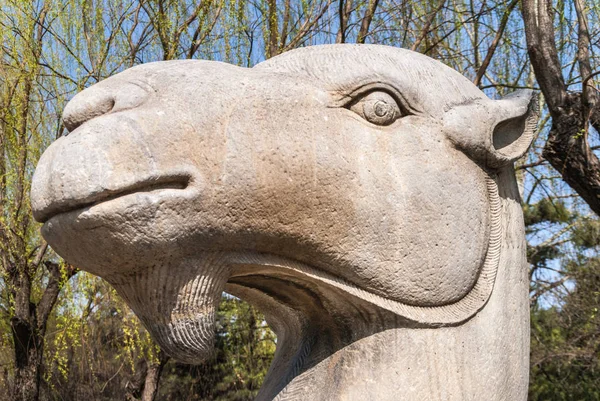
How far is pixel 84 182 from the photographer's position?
144 cm

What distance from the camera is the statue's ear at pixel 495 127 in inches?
70.2

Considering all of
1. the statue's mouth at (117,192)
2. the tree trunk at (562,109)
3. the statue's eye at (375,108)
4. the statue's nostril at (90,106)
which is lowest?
the statue's mouth at (117,192)

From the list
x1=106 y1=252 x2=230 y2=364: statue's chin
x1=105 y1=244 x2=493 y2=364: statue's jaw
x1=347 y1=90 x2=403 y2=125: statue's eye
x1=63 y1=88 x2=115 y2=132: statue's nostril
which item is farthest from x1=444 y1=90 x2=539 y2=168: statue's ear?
x1=63 y1=88 x2=115 y2=132: statue's nostril

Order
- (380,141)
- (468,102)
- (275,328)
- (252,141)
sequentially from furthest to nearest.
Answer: (275,328), (468,102), (380,141), (252,141)

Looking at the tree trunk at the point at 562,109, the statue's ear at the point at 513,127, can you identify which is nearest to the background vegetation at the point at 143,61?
the tree trunk at the point at 562,109

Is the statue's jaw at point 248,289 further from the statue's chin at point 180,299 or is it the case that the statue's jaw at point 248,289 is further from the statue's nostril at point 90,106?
the statue's nostril at point 90,106

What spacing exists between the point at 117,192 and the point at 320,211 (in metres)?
0.39

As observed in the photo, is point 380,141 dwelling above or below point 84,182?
above

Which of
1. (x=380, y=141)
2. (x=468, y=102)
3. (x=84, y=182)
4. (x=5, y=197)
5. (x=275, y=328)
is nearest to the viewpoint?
(x=84, y=182)

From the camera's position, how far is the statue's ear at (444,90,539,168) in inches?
70.2

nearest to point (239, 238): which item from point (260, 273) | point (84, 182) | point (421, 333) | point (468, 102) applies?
point (260, 273)

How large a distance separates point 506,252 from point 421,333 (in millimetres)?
295

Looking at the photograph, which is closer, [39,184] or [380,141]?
[39,184]

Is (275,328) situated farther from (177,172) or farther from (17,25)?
(17,25)
